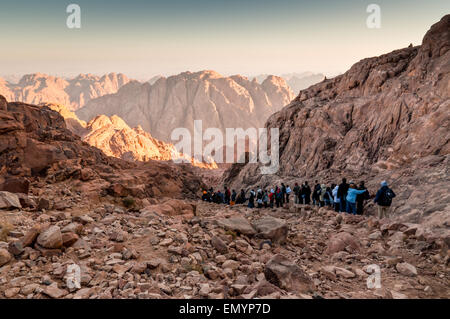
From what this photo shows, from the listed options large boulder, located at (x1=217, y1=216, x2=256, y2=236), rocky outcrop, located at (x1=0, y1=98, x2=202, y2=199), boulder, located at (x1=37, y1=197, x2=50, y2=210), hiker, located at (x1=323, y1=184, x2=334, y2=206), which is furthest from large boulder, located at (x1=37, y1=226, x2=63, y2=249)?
hiker, located at (x1=323, y1=184, x2=334, y2=206)

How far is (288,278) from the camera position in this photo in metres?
4.49

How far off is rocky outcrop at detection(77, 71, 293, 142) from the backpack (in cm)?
12366

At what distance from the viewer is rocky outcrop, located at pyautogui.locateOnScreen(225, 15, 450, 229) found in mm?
12289

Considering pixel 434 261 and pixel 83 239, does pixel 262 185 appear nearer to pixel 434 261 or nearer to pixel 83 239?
pixel 434 261

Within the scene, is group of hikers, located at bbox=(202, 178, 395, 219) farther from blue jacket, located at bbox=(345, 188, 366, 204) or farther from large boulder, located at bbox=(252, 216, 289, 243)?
large boulder, located at bbox=(252, 216, 289, 243)

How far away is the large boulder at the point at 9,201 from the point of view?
257 inches

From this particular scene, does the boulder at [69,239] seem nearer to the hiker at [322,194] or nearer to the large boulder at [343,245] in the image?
the large boulder at [343,245]

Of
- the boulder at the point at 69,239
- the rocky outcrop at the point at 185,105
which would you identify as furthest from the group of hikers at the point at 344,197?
the rocky outcrop at the point at 185,105

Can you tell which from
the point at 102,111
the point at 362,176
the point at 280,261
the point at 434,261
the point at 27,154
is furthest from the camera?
the point at 102,111

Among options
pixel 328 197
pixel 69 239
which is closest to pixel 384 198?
pixel 328 197

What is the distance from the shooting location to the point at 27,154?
10.8 metres

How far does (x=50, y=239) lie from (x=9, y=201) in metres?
3.15

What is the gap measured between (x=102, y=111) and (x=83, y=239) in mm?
153056
